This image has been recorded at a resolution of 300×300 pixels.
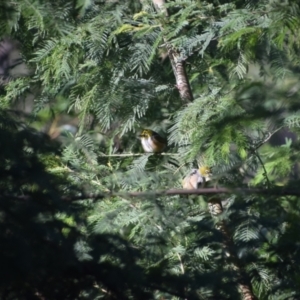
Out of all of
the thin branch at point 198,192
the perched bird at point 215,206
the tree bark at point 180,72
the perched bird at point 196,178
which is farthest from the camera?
the tree bark at point 180,72

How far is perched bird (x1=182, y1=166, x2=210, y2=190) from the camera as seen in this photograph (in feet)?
13.0

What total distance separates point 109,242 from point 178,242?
33.8 inches

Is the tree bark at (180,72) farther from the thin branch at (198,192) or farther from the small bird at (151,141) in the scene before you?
the thin branch at (198,192)

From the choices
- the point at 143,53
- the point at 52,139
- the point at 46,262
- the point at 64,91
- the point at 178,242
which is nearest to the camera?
the point at 46,262

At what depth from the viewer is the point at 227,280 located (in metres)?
2.36

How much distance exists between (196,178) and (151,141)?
536 millimetres

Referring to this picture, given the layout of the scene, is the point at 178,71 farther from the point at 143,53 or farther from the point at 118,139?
the point at 118,139

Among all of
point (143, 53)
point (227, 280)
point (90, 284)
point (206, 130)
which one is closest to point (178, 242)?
point (206, 130)

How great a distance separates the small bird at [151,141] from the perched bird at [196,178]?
1.25 ft

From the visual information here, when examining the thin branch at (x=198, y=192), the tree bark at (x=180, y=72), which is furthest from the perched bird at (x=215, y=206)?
the thin branch at (x=198, y=192)

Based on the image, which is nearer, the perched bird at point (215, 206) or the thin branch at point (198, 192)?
the thin branch at point (198, 192)

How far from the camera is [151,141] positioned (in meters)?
4.45

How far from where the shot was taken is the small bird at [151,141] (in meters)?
4.39

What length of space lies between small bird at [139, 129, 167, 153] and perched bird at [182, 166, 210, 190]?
0.38 m
